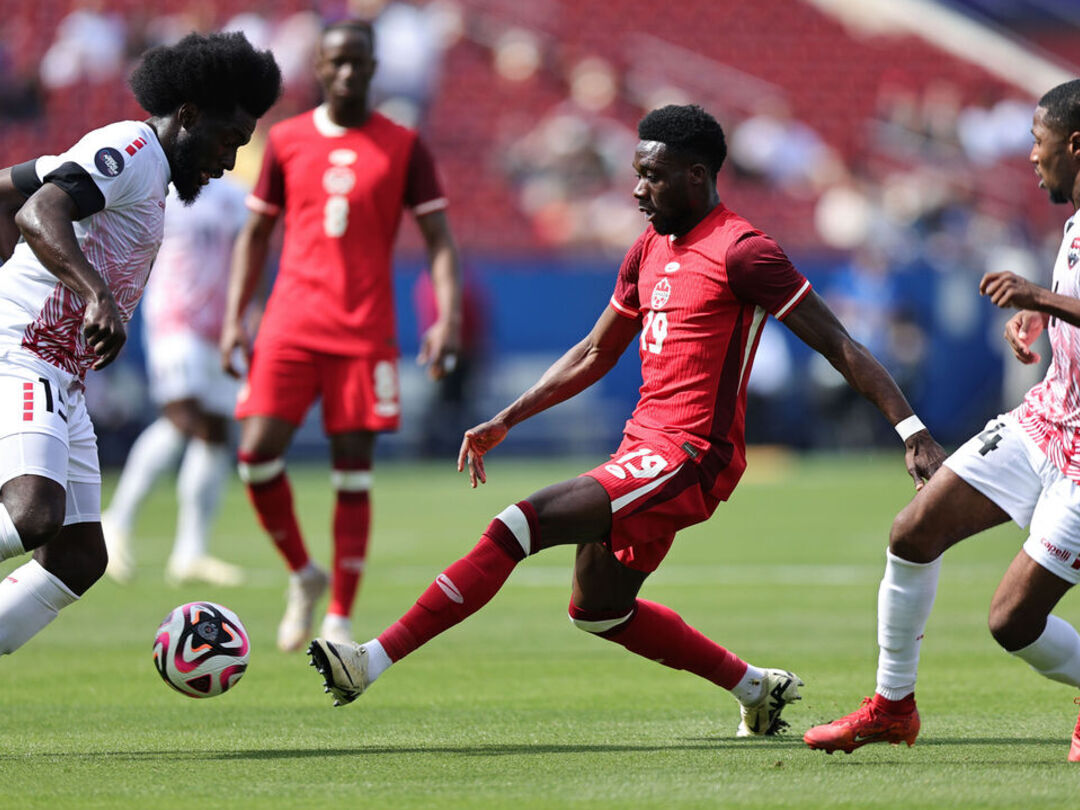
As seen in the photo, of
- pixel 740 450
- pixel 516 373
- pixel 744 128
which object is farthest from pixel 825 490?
pixel 740 450

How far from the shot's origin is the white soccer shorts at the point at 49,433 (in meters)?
5.36

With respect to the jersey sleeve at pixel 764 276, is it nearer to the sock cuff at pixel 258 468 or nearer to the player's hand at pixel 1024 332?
the player's hand at pixel 1024 332

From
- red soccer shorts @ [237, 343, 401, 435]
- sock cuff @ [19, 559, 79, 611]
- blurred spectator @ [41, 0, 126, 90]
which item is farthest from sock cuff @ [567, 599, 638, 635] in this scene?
blurred spectator @ [41, 0, 126, 90]

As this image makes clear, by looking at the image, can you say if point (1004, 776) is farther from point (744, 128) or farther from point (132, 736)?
point (744, 128)

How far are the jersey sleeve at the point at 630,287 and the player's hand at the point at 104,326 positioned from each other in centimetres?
196

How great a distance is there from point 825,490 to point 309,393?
37.7 ft

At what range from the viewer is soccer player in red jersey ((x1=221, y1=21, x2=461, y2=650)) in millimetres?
8664

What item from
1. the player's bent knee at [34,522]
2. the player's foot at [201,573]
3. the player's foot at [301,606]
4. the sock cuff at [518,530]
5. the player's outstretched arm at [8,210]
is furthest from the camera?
the player's foot at [201,573]

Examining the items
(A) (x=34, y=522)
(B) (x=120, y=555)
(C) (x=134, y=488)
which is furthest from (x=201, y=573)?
(A) (x=34, y=522)

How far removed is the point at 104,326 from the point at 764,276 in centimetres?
219

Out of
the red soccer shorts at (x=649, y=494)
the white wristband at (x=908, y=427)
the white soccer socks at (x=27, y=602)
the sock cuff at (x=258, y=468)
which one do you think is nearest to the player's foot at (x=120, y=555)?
the sock cuff at (x=258, y=468)

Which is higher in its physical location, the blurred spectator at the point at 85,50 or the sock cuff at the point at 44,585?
the sock cuff at the point at 44,585

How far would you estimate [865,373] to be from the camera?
5.61 metres

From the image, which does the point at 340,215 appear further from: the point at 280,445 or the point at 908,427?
the point at 908,427
